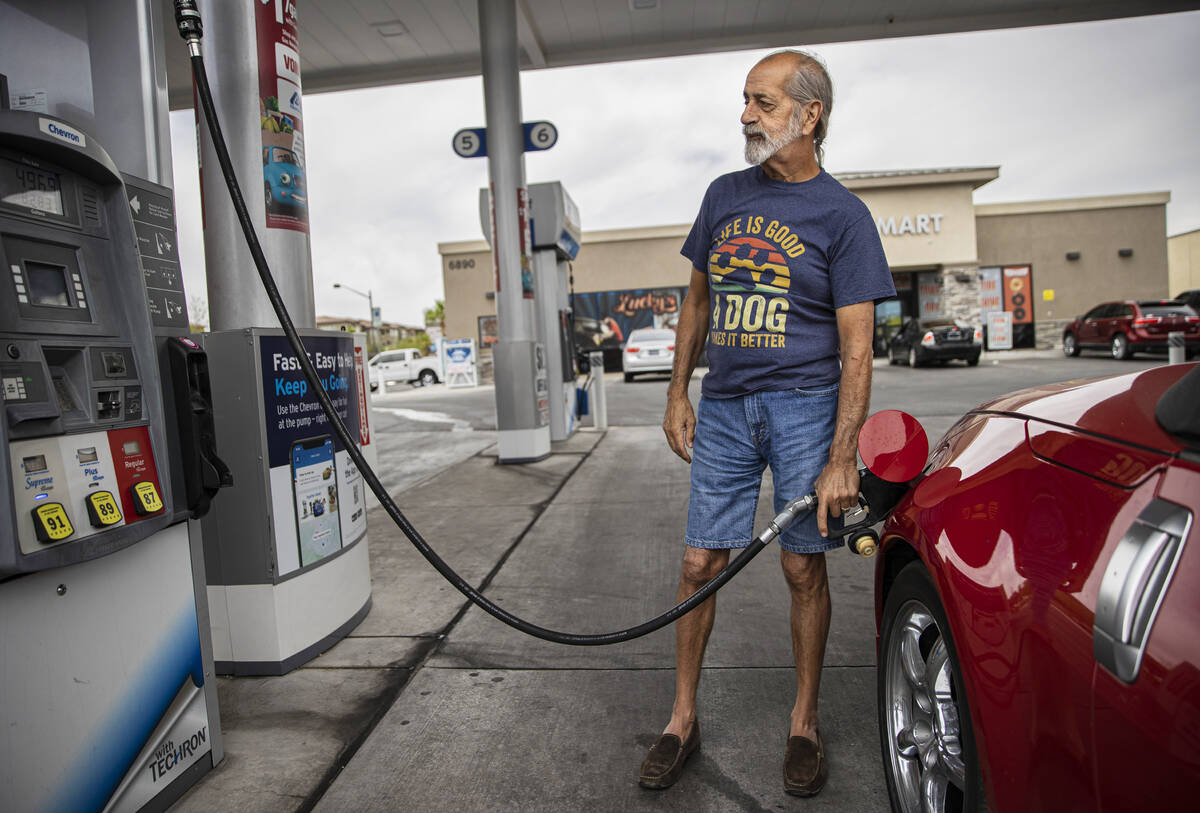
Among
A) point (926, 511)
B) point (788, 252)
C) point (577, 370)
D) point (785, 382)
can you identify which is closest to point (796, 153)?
point (788, 252)

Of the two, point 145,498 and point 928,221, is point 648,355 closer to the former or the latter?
point 928,221

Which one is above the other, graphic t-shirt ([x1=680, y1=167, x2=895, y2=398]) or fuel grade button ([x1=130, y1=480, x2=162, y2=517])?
graphic t-shirt ([x1=680, y1=167, x2=895, y2=398])

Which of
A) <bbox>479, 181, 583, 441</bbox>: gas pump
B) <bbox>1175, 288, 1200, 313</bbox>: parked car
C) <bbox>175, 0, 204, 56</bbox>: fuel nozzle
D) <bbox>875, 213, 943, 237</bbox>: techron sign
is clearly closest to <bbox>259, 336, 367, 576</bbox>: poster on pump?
<bbox>175, 0, 204, 56</bbox>: fuel nozzle

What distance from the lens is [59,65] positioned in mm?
2596

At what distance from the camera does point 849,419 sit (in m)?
2.27

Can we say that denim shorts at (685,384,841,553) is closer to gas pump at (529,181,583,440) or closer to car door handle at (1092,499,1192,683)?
car door handle at (1092,499,1192,683)

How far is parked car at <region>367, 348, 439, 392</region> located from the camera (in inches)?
1228

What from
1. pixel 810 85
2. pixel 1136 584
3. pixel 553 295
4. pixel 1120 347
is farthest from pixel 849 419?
pixel 1120 347

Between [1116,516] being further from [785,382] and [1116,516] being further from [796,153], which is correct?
[796,153]

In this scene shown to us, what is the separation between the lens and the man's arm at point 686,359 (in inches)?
105

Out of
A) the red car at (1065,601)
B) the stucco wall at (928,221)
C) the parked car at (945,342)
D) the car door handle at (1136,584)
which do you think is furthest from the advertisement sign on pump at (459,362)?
the car door handle at (1136,584)

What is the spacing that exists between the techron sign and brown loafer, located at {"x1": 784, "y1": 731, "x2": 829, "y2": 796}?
25463 millimetres

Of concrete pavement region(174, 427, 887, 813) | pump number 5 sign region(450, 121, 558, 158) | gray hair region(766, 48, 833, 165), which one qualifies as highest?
pump number 5 sign region(450, 121, 558, 158)

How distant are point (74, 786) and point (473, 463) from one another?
6.57 m
